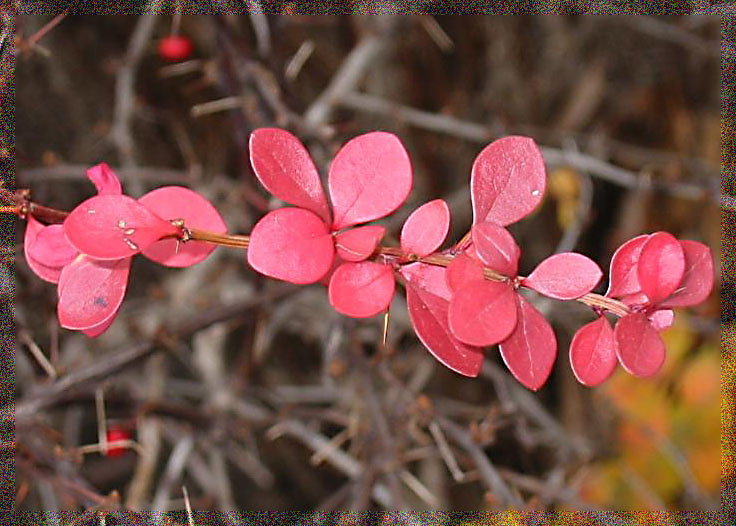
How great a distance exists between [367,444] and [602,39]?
108cm

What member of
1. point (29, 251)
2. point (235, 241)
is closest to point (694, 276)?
point (235, 241)

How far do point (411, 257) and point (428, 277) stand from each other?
0.05ft

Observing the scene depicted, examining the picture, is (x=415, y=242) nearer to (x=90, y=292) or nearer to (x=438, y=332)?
(x=438, y=332)

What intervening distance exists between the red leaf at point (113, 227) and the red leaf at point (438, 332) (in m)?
0.12

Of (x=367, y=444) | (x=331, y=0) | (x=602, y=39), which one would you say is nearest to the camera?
(x=367, y=444)

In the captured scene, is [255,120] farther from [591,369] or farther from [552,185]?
[552,185]

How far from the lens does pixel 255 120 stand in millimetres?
743

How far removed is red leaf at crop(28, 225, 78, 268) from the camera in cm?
37

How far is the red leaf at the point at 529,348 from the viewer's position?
353mm

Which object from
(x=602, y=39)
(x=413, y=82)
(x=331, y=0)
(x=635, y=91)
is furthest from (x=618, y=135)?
(x=331, y=0)

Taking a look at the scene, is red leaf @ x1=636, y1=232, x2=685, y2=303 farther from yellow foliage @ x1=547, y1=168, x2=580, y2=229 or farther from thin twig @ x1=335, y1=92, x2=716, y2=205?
yellow foliage @ x1=547, y1=168, x2=580, y2=229

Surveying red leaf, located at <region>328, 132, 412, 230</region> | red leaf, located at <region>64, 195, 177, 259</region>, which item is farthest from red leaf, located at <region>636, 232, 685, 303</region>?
red leaf, located at <region>64, 195, 177, 259</region>

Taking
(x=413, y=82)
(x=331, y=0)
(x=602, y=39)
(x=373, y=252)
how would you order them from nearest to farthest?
(x=373, y=252) → (x=331, y=0) → (x=413, y=82) → (x=602, y=39)

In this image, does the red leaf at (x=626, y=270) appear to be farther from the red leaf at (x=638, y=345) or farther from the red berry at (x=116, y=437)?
the red berry at (x=116, y=437)
